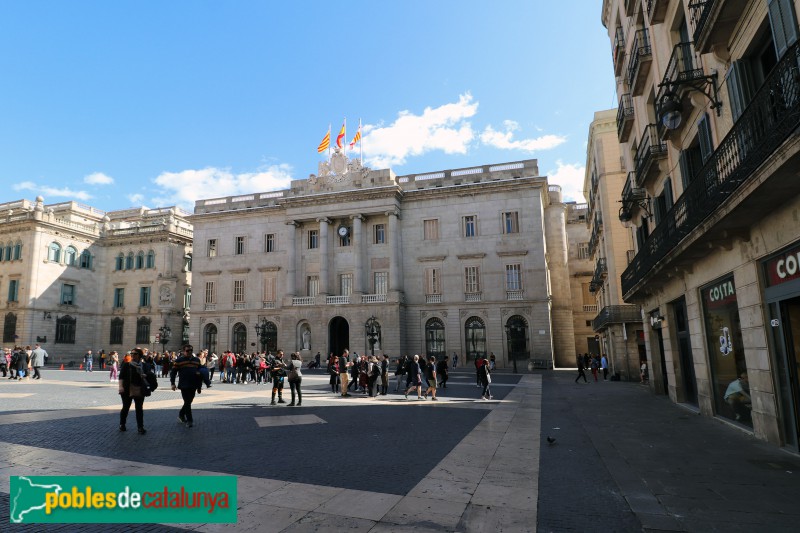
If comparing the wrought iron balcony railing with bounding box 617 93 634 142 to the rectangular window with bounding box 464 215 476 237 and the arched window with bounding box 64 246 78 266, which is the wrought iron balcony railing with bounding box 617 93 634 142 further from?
the arched window with bounding box 64 246 78 266

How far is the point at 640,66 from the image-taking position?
50.9 feet

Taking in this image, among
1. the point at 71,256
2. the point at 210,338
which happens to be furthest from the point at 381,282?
the point at 71,256

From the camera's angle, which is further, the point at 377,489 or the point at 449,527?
the point at 377,489

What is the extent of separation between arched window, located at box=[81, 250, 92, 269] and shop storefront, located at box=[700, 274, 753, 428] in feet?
192

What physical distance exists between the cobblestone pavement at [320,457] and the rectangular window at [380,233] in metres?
29.8

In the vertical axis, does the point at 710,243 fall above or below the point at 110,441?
above

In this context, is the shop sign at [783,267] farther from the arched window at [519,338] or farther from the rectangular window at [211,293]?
the rectangular window at [211,293]

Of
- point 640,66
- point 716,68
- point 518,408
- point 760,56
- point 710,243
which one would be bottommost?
point 518,408

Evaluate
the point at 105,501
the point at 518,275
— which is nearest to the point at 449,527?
the point at 105,501

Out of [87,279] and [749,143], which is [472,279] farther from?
[87,279]

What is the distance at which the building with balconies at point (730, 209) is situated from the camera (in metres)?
6.92

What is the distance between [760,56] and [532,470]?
334 inches

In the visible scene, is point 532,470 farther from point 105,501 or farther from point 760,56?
point 760,56

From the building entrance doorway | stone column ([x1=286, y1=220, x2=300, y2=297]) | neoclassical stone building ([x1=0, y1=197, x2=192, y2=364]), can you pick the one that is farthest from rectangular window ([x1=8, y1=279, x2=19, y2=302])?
the building entrance doorway
